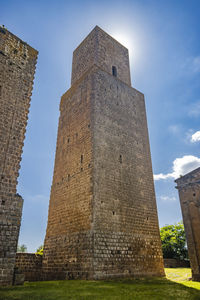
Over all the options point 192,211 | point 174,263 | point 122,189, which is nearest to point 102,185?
point 122,189

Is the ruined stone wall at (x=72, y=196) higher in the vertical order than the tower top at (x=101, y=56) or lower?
lower

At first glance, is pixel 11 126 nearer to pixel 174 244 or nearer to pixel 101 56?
pixel 101 56

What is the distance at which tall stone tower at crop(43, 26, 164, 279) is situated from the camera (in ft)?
39.5

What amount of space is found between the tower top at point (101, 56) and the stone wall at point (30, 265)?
14.6 metres

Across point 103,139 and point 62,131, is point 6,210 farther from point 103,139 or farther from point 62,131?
point 62,131

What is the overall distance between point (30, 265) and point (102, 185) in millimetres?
6702

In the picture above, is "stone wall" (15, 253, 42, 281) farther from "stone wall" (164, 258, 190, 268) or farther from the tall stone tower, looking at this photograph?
"stone wall" (164, 258, 190, 268)

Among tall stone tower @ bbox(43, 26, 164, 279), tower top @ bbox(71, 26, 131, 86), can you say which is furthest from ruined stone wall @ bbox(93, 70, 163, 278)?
tower top @ bbox(71, 26, 131, 86)

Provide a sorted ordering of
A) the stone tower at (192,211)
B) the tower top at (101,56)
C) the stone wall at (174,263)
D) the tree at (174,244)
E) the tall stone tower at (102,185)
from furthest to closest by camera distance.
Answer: the tree at (174,244) < the stone wall at (174,263) < the tower top at (101,56) < the stone tower at (192,211) < the tall stone tower at (102,185)

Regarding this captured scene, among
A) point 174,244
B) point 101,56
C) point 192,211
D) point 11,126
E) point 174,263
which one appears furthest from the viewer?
point 174,244

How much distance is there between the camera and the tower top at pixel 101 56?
1931 cm

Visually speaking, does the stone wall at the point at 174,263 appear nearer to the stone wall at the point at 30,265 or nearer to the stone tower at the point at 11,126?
the stone wall at the point at 30,265

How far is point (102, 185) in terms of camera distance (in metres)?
13.2

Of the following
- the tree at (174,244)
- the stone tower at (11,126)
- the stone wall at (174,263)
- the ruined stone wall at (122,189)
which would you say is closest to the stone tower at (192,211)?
the ruined stone wall at (122,189)
